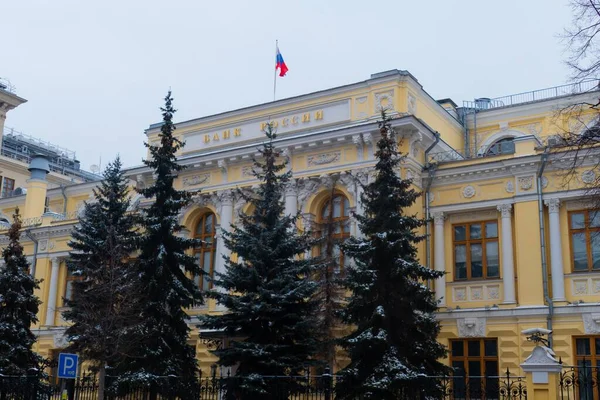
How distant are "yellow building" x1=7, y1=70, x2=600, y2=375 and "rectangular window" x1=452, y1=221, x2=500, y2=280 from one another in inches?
1.3

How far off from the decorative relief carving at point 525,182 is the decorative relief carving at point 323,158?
6300 mm

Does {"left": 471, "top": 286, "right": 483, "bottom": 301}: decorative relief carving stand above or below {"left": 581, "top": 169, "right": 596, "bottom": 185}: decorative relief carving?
below

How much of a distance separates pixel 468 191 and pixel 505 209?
56.9 inches

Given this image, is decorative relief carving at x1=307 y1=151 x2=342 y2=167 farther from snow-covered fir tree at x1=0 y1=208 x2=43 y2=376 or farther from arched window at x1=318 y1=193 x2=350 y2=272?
snow-covered fir tree at x1=0 y1=208 x2=43 y2=376

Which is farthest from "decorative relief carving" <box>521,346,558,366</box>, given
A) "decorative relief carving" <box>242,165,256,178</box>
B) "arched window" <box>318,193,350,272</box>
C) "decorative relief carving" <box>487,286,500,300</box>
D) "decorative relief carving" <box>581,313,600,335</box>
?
"decorative relief carving" <box>242,165,256,178</box>

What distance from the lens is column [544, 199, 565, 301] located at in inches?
917

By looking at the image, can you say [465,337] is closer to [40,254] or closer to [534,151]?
[534,151]

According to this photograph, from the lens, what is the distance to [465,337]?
24.4 m

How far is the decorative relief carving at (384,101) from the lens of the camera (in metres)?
26.8

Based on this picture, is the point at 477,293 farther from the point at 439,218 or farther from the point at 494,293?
the point at 439,218

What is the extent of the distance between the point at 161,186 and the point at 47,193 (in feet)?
73.9

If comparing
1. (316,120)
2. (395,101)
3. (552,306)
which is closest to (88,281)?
(316,120)

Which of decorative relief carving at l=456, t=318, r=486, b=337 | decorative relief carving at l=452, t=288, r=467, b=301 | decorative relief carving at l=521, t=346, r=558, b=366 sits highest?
decorative relief carving at l=452, t=288, r=467, b=301

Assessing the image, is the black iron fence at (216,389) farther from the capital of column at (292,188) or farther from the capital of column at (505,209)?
the capital of column at (292,188)
